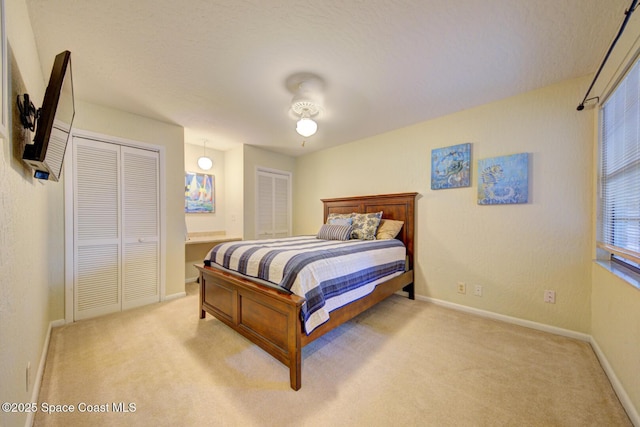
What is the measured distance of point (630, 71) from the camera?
151 centimetres

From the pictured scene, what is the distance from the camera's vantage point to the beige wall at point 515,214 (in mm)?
2139

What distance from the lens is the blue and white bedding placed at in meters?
1.69

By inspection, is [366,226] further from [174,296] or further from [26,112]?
[26,112]

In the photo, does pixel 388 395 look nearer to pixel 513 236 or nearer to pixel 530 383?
pixel 530 383

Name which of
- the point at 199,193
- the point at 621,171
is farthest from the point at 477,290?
the point at 199,193

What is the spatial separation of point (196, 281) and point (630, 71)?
17.1 feet

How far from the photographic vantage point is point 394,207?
133 inches

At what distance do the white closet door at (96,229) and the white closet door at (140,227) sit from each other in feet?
0.25

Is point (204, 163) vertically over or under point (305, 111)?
Result: under

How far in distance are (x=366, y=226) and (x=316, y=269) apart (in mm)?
1634

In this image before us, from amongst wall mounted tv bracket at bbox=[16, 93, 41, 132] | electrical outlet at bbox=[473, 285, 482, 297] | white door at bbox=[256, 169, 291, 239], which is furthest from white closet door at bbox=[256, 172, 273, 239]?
electrical outlet at bbox=[473, 285, 482, 297]

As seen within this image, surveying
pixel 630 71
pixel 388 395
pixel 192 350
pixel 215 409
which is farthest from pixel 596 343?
pixel 192 350

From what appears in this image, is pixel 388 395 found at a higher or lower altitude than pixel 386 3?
lower

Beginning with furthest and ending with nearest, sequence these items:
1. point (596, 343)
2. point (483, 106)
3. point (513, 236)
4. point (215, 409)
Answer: point (483, 106), point (513, 236), point (596, 343), point (215, 409)
